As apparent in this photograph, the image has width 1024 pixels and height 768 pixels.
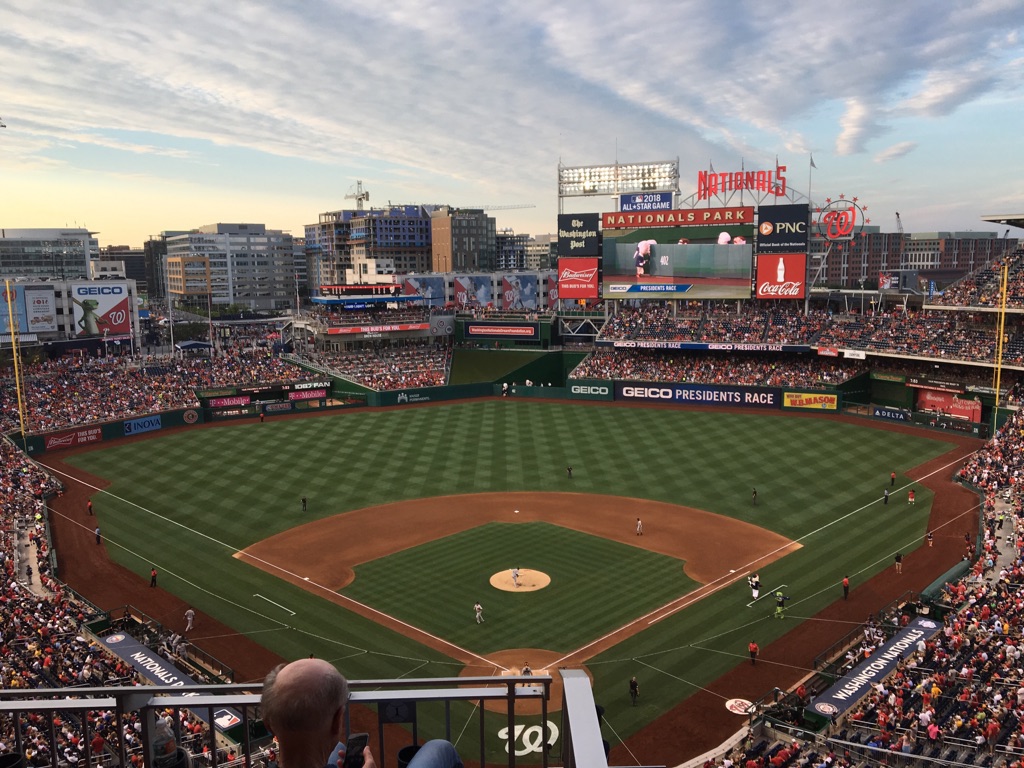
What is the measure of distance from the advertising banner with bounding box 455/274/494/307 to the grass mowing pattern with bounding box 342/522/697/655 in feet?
256

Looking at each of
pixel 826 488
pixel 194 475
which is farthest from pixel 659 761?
pixel 194 475

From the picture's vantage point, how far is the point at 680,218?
66812 millimetres

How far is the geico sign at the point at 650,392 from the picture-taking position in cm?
6258

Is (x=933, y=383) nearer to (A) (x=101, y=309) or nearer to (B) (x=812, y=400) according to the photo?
(B) (x=812, y=400)

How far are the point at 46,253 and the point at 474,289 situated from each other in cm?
6548

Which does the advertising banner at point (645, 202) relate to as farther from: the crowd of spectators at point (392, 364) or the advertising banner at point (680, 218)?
the crowd of spectators at point (392, 364)

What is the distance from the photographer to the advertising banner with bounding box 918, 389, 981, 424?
53.4 meters

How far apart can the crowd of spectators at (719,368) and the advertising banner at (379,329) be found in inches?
698

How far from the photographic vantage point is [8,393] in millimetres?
54719

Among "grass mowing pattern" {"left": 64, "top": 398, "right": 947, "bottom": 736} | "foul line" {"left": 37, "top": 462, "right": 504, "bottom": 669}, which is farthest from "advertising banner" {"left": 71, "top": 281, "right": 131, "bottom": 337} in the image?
"foul line" {"left": 37, "top": 462, "right": 504, "bottom": 669}

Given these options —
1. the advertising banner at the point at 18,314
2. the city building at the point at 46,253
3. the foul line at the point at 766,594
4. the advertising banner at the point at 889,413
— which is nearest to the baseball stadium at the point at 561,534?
the foul line at the point at 766,594

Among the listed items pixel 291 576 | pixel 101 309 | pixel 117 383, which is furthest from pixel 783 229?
pixel 101 309

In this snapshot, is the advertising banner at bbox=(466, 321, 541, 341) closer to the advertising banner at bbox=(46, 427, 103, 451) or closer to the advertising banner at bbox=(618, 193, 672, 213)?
the advertising banner at bbox=(618, 193, 672, 213)

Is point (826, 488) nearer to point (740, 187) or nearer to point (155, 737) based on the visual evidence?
point (740, 187)
